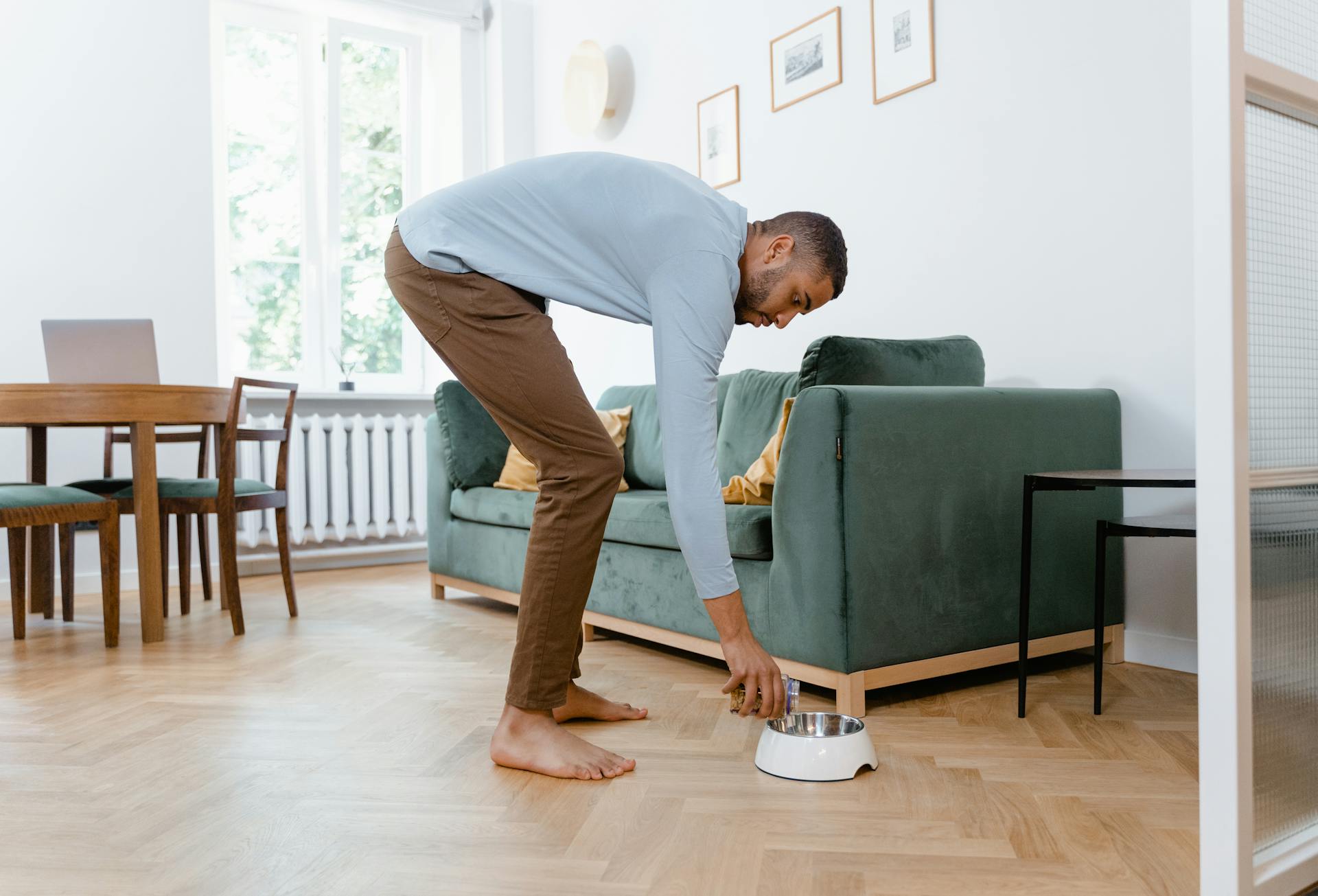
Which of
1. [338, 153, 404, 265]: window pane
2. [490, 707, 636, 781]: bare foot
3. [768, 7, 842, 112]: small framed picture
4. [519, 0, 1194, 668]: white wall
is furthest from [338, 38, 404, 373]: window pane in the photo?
[490, 707, 636, 781]: bare foot

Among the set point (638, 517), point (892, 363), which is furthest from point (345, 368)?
point (892, 363)

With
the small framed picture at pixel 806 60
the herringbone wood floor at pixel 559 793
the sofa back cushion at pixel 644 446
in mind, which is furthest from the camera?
the sofa back cushion at pixel 644 446

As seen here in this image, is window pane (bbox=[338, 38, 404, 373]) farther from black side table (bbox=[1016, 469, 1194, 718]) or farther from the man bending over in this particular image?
black side table (bbox=[1016, 469, 1194, 718])

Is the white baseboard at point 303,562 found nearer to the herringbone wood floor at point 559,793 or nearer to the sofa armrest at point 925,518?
the herringbone wood floor at point 559,793

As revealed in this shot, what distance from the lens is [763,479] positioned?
2.34 metres

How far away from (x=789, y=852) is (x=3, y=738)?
1.55 metres

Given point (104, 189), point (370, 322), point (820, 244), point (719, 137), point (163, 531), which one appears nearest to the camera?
point (820, 244)

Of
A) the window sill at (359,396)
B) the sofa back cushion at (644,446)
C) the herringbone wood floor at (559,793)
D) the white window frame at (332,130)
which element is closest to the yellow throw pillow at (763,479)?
the herringbone wood floor at (559,793)

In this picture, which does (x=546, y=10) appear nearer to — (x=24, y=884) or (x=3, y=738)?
(x=3, y=738)

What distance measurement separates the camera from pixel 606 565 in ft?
9.11

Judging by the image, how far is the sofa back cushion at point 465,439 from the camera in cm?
355

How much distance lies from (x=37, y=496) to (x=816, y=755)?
2282 millimetres

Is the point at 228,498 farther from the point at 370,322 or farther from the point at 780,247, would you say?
the point at 780,247

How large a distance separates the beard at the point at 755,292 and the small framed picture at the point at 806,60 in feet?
6.38
